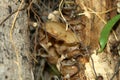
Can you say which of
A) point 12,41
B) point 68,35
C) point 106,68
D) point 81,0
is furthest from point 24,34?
point 106,68

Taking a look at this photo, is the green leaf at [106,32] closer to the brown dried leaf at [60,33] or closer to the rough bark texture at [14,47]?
the brown dried leaf at [60,33]

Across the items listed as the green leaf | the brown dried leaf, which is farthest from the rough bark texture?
the green leaf

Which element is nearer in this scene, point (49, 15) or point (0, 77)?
point (0, 77)

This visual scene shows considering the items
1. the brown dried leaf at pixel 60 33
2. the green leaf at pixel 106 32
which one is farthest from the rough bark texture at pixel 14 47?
the green leaf at pixel 106 32

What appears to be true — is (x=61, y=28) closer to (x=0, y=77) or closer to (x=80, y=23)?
(x=80, y=23)

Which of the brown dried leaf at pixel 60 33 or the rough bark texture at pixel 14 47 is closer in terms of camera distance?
the rough bark texture at pixel 14 47

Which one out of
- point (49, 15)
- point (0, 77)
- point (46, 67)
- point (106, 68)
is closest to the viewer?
point (0, 77)
